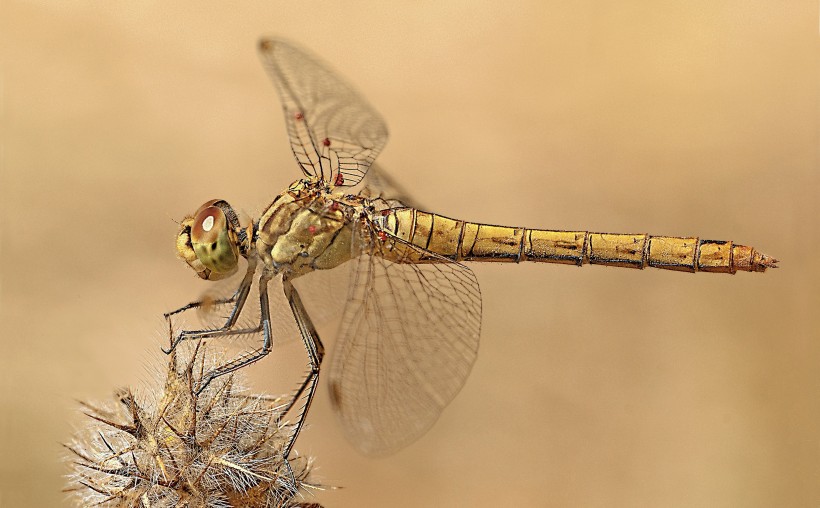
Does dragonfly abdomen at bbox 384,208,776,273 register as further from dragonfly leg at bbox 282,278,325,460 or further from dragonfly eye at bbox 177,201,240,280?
dragonfly eye at bbox 177,201,240,280

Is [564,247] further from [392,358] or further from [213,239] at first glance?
[213,239]

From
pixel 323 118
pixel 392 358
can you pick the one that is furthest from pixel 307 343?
pixel 323 118

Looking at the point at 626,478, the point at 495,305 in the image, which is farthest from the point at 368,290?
the point at 626,478

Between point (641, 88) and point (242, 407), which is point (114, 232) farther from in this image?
point (641, 88)

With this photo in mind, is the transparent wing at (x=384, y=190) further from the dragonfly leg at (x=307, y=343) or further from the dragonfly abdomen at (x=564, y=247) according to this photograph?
the dragonfly leg at (x=307, y=343)

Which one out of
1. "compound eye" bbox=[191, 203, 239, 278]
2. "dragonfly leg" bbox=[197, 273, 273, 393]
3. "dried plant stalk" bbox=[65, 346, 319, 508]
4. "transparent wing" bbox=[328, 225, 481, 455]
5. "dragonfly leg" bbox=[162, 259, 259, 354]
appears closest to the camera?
"dried plant stalk" bbox=[65, 346, 319, 508]

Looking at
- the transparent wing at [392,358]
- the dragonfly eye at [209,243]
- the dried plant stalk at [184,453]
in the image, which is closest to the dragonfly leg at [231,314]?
the dragonfly eye at [209,243]

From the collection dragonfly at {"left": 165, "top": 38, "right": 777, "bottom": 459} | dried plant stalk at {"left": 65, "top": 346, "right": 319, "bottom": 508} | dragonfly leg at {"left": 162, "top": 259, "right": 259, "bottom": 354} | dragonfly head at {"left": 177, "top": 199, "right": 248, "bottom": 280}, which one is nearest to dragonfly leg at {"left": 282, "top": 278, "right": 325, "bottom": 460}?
dragonfly at {"left": 165, "top": 38, "right": 777, "bottom": 459}
